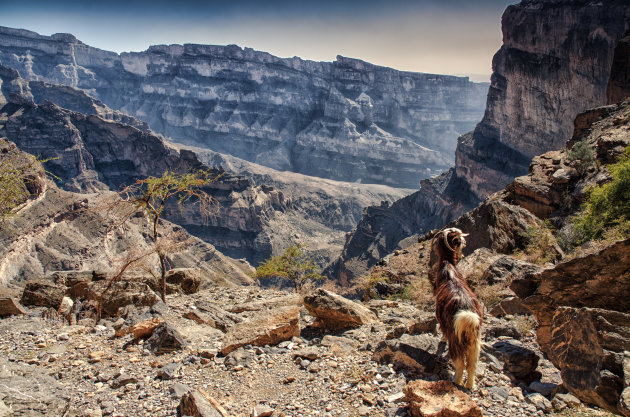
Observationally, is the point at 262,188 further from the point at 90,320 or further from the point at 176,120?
the point at 176,120

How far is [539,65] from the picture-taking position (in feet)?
188

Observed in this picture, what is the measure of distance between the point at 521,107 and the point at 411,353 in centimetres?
6732

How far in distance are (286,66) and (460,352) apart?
168 m

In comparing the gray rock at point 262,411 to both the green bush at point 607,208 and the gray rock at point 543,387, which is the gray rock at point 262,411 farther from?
the green bush at point 607,208

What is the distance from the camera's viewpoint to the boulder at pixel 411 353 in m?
5.34

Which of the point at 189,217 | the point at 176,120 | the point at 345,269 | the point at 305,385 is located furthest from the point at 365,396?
the point at 176,120

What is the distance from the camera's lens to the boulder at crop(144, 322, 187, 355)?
712 cm

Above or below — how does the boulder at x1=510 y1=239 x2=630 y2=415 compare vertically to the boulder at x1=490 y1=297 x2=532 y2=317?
above

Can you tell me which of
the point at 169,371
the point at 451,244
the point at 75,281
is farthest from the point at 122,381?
the point at 75,281

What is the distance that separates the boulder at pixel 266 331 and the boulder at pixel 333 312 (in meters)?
0.62

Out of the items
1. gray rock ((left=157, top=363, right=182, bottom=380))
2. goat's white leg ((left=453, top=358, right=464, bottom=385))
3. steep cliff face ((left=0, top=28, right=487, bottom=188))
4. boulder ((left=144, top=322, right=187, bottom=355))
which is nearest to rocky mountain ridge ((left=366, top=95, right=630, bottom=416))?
goat's white leg ((left=453, top=358, right=464, bottom=385))

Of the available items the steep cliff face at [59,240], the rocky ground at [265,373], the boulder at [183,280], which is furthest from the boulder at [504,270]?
the steep cliff face at [59,240]

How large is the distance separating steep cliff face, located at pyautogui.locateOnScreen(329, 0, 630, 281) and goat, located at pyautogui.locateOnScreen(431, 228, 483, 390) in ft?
174

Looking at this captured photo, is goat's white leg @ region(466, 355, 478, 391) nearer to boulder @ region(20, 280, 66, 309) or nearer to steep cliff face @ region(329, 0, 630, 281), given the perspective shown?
boulder @ region(20, 280, 66, 309)
